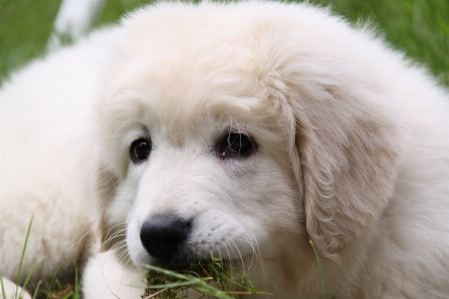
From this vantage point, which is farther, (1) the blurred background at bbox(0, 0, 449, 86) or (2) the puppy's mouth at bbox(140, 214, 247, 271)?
(1) the blurred background at bbox(0, 0, 449, 86)

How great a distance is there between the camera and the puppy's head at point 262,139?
A: 2855 mm

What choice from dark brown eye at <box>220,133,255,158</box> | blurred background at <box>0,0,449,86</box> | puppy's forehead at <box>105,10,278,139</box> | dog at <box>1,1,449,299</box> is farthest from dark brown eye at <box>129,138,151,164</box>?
blurred background at <box>0,0,449,86</box>

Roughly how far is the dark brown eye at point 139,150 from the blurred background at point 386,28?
124 cm

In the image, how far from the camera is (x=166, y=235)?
266cm

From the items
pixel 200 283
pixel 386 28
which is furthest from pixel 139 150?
pixel 386 28

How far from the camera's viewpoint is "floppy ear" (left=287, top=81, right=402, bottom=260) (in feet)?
9.50

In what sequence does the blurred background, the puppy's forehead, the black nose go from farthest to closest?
the blurred background → the puppy's forehead → the black nose

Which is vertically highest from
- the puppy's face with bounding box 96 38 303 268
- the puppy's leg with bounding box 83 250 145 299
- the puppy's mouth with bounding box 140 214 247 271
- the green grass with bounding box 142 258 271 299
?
the puppy's face with bounding box 96 38 303 268

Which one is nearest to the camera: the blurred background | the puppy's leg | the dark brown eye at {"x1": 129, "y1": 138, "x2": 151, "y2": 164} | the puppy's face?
the puppy's face

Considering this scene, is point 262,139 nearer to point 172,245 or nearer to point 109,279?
point 172,245

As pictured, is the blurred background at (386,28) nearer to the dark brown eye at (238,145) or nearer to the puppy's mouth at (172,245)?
the dark brown eye at (238,145)

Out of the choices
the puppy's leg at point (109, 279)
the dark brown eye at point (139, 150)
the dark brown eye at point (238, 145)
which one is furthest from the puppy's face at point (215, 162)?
the puppy's leg at point (109, 279)

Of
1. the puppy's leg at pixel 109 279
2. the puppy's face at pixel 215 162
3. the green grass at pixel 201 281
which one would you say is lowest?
the puppy's leg at pixel 109 279

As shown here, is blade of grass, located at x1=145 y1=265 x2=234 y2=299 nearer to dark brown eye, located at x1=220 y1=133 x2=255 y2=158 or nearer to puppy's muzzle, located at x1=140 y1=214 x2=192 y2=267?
puppy's muzzle, located at x1=140 y1=214 x2=192 y2=267
